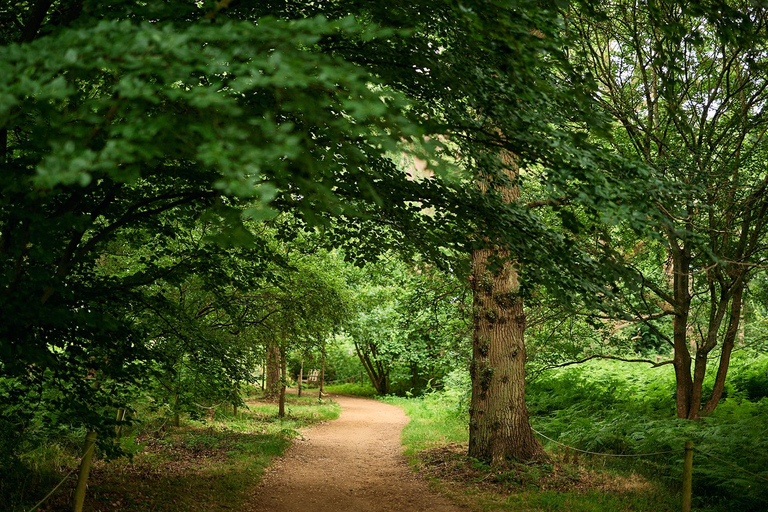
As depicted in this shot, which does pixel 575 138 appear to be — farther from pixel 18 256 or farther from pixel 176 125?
pixel 18 256

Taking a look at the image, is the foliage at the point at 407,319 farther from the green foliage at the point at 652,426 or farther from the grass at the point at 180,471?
the grass at the point at 180,471

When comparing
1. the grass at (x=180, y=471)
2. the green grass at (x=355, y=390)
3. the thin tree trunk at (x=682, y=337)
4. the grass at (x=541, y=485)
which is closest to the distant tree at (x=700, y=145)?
the thin tree trunk at (x=682, y=337)

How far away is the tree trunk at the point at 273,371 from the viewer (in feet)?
52.2

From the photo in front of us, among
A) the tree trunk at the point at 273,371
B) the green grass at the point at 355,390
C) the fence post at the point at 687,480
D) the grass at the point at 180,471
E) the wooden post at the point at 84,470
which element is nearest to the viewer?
the wooden post at the point at 84,470

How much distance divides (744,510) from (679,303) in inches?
113

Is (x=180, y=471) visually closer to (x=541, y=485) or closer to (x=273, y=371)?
(x=541, y=485)

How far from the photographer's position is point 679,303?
7.91 metres

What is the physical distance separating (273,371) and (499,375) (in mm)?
13024

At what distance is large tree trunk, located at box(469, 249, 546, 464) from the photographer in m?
8.69

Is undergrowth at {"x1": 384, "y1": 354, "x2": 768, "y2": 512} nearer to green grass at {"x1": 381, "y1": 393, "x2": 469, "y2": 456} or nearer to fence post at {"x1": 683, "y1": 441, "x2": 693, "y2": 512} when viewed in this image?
green grass at {"x1": 381, "y1": 393, "x2": 469, "y2": 456}

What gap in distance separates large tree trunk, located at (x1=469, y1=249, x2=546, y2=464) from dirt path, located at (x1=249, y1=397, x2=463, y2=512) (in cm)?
141

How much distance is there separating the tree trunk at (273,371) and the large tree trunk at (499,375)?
642 cm

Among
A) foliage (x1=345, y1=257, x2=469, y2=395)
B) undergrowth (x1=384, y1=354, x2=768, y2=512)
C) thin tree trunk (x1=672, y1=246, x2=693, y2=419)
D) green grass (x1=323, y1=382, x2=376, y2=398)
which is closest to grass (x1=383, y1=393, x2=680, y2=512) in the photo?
undergrowth (x1=384, y1=354, x2=768, y2=512)

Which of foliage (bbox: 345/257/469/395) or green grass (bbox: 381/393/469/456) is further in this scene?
green grass (bbox: 381/393/469/456)
